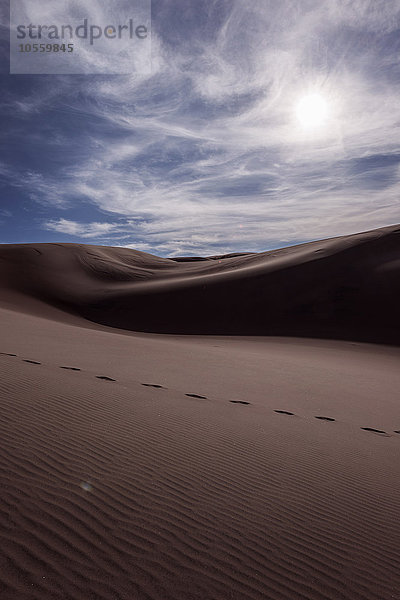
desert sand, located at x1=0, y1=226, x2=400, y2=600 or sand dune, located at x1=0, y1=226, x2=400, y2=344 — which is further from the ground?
sand dune, located at x1=0, y1=226, x2=400, y2=344

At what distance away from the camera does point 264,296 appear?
2445 cm

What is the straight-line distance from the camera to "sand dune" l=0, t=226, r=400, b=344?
20.6m

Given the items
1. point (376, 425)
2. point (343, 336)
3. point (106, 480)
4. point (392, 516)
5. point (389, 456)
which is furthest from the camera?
point (343, 336)

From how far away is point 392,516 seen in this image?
3.47m

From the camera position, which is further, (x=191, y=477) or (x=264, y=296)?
(x=264, y=296)

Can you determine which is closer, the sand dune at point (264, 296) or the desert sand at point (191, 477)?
the desert sand at point (191, 477)

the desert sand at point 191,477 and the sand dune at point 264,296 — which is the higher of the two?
the sand dune at point 264,296

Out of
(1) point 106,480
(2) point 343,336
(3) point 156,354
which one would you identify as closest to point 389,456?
(1) point 106,480

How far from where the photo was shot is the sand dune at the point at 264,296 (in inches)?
811

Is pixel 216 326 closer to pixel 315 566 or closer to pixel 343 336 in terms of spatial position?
pixel 343 336

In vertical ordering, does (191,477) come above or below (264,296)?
below

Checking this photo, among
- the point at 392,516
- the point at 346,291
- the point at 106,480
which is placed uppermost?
the point at 346,291

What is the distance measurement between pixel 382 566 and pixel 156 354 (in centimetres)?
940

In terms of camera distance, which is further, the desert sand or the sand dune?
the sand dune
